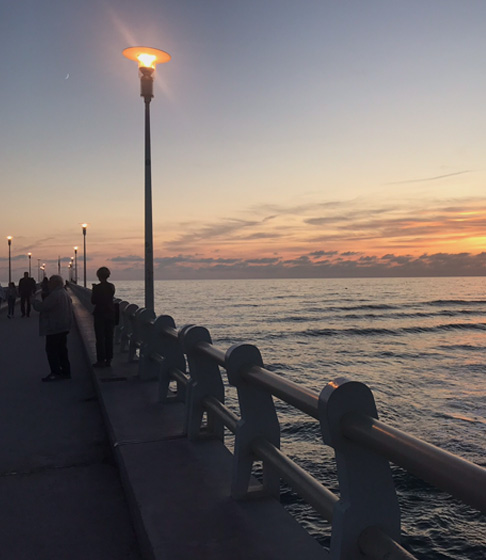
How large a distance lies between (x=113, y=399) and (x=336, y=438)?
472 cm

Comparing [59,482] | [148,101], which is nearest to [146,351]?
[59,482]

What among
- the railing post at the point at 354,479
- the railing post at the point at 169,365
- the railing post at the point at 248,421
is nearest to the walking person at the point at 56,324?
the railing post at the point at 169,365

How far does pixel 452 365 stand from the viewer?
87.0ft

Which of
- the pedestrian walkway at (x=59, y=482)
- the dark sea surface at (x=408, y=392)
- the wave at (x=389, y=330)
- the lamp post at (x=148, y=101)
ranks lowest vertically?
the wave at (x=389, y=330)

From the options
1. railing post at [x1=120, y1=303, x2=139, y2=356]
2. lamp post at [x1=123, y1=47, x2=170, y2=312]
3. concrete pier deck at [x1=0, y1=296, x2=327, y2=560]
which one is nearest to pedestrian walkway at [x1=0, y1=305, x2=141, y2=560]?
concrete pier deck at [x1=0, y1=296, x2=327, y2=560]

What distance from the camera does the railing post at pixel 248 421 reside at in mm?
3371

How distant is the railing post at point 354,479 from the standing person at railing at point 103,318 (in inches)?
271

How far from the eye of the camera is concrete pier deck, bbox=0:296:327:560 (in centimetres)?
295

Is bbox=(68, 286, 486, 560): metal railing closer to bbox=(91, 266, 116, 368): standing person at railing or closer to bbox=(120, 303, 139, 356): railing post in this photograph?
bbox=(91, 266, 116, 368): standing person at railing

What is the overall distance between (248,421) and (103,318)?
601 centimetres

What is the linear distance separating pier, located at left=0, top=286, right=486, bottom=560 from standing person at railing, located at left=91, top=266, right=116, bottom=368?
1503 millimetres

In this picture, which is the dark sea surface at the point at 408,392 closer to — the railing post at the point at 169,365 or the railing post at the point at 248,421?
the railing post at the point at 169,365

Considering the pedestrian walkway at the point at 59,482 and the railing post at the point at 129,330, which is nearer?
the pedestrian walkway at the point at 59,482

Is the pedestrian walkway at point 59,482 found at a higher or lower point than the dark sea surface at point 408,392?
higher
